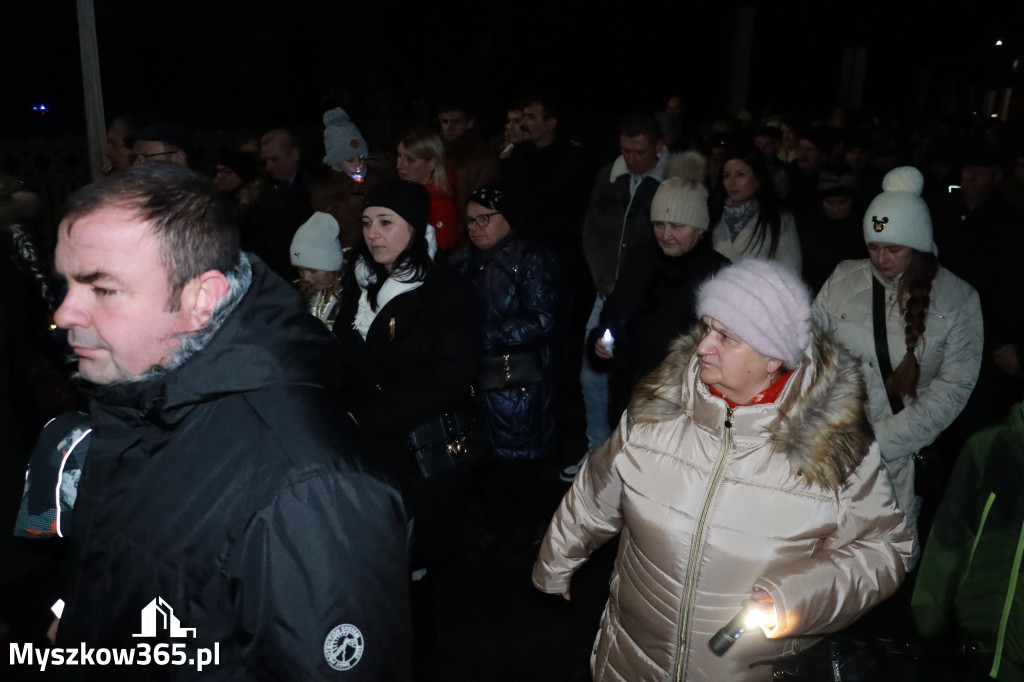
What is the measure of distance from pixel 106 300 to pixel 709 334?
5.39 ft

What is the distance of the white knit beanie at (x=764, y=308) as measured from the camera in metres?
2.51

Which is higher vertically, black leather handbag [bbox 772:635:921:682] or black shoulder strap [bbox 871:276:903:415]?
black shoulder strap [bbox 871:276:903:415]

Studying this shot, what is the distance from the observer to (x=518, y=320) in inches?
175

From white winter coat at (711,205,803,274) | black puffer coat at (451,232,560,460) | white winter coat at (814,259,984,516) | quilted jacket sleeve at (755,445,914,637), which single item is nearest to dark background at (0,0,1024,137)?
white winter coat at (711,205,803,274)

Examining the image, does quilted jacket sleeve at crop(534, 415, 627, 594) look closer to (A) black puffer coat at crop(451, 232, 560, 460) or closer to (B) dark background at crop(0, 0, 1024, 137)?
(A) black puffer coat at crop(451, 232, 560, 460)

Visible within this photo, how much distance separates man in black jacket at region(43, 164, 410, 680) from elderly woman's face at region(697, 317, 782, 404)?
1.14m

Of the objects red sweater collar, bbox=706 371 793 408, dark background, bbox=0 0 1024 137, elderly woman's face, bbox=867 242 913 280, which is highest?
dark background, bbox=0 0 1024 137

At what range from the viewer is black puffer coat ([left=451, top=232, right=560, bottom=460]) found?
175 inches

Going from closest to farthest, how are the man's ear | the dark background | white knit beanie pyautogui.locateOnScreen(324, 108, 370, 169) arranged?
1. the man's ear
2. white knit beanie pyautogui.locateOnScreen(324, 108, 370, 169)
3. the dark background

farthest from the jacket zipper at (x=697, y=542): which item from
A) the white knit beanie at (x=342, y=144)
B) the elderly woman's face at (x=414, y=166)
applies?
the white knit beanie at (x=342, y=144)

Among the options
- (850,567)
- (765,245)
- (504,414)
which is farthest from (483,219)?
(850,567)

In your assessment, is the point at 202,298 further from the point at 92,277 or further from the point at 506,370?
the point at 506,370

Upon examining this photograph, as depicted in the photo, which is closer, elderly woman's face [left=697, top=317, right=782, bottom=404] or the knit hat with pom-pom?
elderly woman's face [left=697, top=317, right=782, bottom=404]

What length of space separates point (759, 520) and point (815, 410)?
0.34 m
